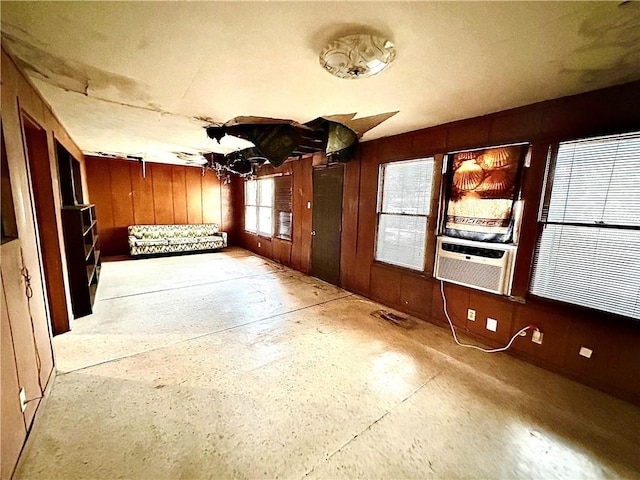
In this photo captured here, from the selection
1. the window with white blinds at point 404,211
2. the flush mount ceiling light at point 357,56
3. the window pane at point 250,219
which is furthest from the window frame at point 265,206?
the flush mount ceiling light at point 357,56

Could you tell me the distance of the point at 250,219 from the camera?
727 centimetres

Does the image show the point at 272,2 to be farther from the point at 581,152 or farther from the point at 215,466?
the point at 581,152

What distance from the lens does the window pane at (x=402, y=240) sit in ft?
10.6

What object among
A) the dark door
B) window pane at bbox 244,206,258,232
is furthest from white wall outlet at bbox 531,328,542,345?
window pane at bbox 244,206,258,232

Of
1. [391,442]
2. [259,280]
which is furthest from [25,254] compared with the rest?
[259,280]

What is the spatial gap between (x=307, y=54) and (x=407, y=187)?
7.10 feet

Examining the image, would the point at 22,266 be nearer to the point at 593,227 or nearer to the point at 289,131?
the point at 289,131

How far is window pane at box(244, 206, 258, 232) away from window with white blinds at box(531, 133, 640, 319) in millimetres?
6006

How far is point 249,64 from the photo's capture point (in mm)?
1733

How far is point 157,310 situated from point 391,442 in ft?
10.0

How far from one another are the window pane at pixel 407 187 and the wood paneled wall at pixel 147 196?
5.58 metres

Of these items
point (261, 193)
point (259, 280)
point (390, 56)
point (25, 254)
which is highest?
point (390, 56)

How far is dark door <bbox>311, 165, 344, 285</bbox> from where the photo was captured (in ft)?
14.1

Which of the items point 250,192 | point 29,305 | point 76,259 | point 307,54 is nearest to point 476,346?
point 307,54
